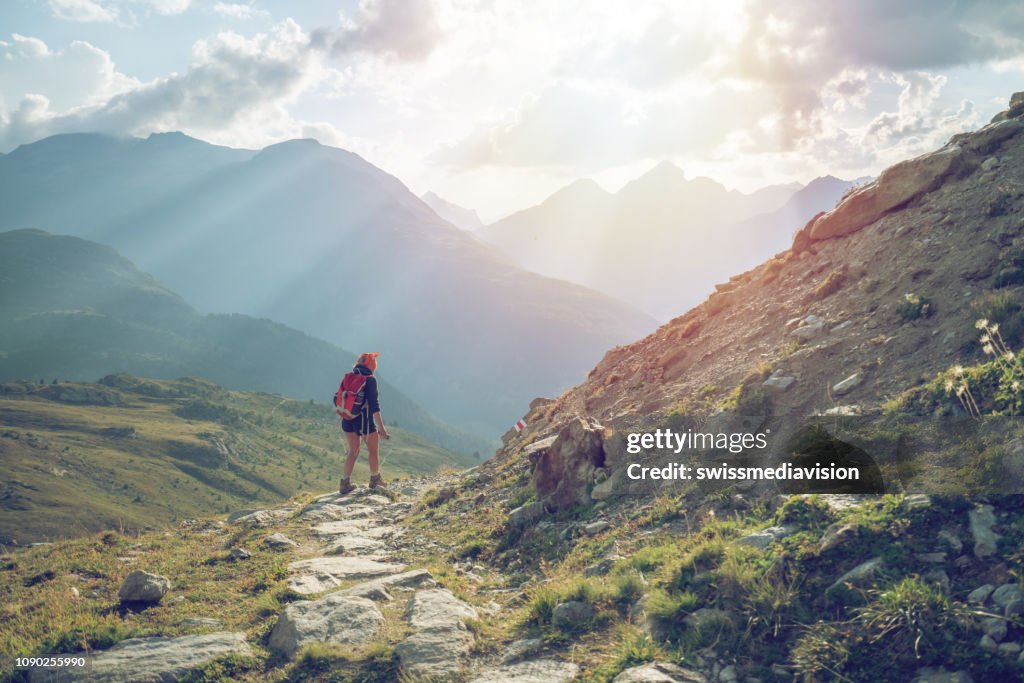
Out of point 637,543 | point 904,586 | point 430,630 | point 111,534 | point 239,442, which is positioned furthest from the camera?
point 239,442

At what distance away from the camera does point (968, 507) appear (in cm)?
698

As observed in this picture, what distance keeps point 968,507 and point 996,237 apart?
27.6ft

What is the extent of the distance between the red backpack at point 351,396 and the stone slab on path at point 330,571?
622 cm

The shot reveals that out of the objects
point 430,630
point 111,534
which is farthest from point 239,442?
point 430,630

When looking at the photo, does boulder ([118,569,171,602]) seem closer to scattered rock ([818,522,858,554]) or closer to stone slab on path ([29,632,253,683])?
stone slab on path ([29,632,253,683])

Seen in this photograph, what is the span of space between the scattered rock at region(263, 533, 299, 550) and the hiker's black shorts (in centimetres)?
490

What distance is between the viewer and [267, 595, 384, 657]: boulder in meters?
8.24

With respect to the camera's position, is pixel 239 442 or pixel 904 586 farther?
pixel 239 442

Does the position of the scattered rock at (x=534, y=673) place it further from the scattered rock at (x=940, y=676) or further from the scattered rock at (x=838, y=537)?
the scattered rock at (x=940, y=676)

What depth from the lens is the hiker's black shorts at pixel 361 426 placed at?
61.7 ft

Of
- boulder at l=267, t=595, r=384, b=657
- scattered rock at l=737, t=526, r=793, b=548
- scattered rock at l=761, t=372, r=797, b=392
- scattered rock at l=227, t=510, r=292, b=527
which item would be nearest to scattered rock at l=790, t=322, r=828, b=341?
scattered rock at l=761, t=372, r=797, b=392

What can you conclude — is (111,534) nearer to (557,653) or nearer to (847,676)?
(557,653)

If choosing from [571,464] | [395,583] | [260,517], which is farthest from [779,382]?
[260,517]

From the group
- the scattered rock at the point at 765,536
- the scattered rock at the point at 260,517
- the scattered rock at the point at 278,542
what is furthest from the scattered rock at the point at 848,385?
the scattered rock at the point at 260,517
